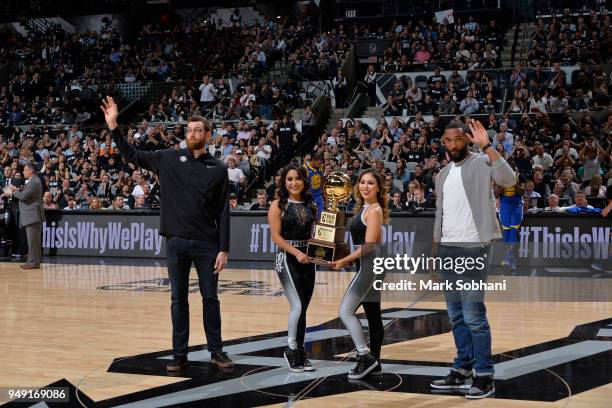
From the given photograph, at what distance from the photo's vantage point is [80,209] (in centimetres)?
1773

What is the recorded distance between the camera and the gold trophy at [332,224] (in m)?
6.08

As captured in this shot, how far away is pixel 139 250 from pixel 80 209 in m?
1.71

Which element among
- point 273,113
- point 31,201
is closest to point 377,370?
point 31,201

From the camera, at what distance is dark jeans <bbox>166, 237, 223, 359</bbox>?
22.2 feet

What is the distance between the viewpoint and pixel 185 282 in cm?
682

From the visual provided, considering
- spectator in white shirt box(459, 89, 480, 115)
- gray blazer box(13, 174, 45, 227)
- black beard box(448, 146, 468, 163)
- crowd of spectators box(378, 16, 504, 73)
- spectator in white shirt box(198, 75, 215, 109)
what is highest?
crowd of spectators box(378, 16, 504, 73)

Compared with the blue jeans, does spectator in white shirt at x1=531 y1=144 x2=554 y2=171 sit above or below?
above

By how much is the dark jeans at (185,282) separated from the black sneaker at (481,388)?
7.04 feet

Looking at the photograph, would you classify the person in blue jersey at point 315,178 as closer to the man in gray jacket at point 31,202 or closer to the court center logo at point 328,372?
the man in gray jacket at point 31,202

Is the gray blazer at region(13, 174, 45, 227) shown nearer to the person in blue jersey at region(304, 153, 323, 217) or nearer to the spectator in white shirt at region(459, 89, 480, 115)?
the person in blue jersey at region(304, 153, 323, 217)

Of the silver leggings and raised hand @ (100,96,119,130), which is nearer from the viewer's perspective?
the silver leggings

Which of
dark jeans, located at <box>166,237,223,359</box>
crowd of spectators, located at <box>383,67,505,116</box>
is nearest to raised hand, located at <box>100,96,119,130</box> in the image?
dark jeans, located at <box>166,237,223,359</box>

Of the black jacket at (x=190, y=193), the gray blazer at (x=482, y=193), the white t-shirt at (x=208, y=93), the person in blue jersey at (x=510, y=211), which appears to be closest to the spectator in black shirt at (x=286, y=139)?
the white t-shirt at (x=208, y=93)

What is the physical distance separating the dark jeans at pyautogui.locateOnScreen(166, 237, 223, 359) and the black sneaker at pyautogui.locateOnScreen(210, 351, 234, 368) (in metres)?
0.04
